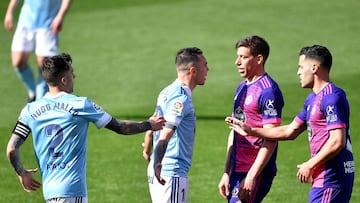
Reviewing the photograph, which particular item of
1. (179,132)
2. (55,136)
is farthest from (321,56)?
(55,136)

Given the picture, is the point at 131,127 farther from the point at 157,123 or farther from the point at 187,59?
the point at 187,59

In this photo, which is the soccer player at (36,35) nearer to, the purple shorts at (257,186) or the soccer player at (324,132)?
the purple shorts at (257,186)

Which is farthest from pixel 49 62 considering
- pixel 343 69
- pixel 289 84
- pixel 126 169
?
pixel 343 69

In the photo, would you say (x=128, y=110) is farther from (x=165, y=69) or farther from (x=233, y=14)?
(x=233, y=14)

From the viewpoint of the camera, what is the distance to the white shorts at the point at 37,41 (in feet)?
61.1

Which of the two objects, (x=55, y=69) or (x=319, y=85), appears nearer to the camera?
(x=55, y=69)

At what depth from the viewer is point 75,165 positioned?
916 centimetres

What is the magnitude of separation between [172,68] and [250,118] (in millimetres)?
13483

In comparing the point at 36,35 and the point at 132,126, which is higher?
the point at 36,35

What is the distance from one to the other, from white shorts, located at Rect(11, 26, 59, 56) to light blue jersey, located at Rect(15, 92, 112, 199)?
9.53 m

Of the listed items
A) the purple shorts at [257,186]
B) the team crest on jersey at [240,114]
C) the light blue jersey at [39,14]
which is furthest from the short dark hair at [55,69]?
the light blue jersey at [39,14]

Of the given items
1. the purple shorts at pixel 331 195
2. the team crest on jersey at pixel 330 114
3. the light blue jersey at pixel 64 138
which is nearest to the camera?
the team crest on jersey at pixel 330 114

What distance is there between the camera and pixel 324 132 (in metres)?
9.23

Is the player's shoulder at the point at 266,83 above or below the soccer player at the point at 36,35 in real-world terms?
below
